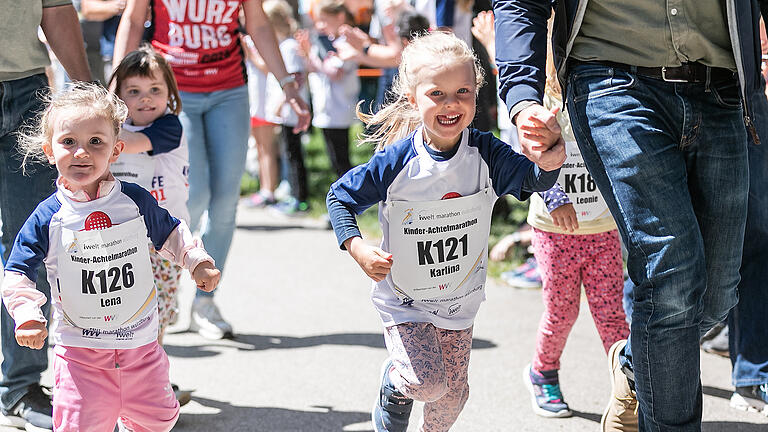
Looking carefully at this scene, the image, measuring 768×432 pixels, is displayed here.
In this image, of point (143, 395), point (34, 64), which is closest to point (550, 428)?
point (143, 395)

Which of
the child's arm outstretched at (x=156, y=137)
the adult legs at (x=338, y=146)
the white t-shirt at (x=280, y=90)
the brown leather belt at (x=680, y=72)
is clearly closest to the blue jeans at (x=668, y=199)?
the brown leather belt at (x=680, y=72)

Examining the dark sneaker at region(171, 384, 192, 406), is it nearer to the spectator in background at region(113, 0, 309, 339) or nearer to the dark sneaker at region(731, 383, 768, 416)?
the spectator in background at region(113, 0, 309, 339)

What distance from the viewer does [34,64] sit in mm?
3918

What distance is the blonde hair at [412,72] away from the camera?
329cm

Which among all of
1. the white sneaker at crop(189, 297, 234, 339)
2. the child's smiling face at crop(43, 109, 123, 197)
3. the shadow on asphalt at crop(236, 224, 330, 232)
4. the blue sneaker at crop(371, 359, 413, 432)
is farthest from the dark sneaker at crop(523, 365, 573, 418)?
the shadow on asphalt at crop(236, 224, 330, 232)

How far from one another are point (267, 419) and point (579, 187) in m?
1.71

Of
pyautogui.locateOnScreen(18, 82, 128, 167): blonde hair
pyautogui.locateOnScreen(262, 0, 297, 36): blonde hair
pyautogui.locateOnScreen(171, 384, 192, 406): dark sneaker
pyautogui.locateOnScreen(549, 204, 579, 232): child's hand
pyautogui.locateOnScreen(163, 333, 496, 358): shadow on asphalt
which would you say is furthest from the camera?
pyautogui.locateOnScreen(262, 0, 297, 36): blonde hair

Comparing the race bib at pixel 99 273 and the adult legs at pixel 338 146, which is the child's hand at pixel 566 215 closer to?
the race bib at pixel 99 273

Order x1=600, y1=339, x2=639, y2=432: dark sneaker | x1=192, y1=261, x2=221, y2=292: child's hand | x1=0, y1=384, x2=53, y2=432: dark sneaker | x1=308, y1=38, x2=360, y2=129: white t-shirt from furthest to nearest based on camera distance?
x1=308, y1=38, x2=360, y2=129: white t-shirt < x1=0, y1=384, x2=53, y2=432: dark sneaker < x1=600, y1=339, x2=639, y2=432: dark sneaker < x1=192, y1=261, x2=221, y2=292: child's hand

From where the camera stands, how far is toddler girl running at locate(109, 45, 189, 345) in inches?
166

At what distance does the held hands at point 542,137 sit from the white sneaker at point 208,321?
2.98m

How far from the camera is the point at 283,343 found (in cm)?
543

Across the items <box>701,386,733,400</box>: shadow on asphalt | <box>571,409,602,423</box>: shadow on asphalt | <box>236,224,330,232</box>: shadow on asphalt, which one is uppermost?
<box>571,409,602,423</box>: shadow on asphalt

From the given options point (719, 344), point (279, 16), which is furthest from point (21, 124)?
point (279, 16)
